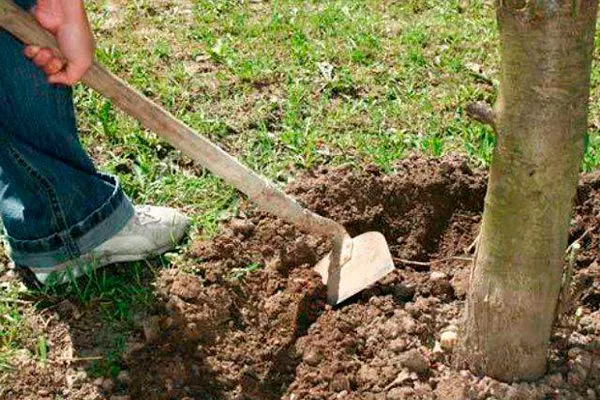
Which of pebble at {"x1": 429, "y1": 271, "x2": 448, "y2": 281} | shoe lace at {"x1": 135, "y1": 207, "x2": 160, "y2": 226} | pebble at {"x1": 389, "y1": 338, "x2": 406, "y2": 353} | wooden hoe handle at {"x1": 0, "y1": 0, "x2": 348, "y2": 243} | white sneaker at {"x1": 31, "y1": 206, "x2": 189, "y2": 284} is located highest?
wooden hoe handle at {"x1": 0, "y1": 0, "x2": 348, "y2": 243}

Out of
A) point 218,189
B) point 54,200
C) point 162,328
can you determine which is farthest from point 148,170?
point 162,328

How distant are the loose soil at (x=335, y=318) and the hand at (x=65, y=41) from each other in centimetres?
75

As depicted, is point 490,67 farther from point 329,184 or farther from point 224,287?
point 224,287

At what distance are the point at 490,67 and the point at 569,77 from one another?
81.8 inches

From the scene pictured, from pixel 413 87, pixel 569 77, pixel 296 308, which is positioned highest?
pixel 569 77

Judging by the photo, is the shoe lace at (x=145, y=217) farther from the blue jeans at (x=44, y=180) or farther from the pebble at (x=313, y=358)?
the pebble at (x=313, y=358)

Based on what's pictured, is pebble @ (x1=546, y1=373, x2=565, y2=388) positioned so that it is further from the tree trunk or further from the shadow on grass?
the shadow on grass

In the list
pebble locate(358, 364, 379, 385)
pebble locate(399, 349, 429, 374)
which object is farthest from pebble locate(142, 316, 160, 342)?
pebble locate(399, 349, 429, 374)

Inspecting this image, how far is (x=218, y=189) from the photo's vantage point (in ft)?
11.0

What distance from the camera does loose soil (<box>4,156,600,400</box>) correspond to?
2.63 meters

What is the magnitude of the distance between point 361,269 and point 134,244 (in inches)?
29.4

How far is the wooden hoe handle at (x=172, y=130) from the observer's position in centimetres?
248

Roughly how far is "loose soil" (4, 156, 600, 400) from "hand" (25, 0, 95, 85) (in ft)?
2.44

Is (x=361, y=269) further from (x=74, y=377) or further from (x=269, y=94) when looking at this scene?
(x=269, y=94)
